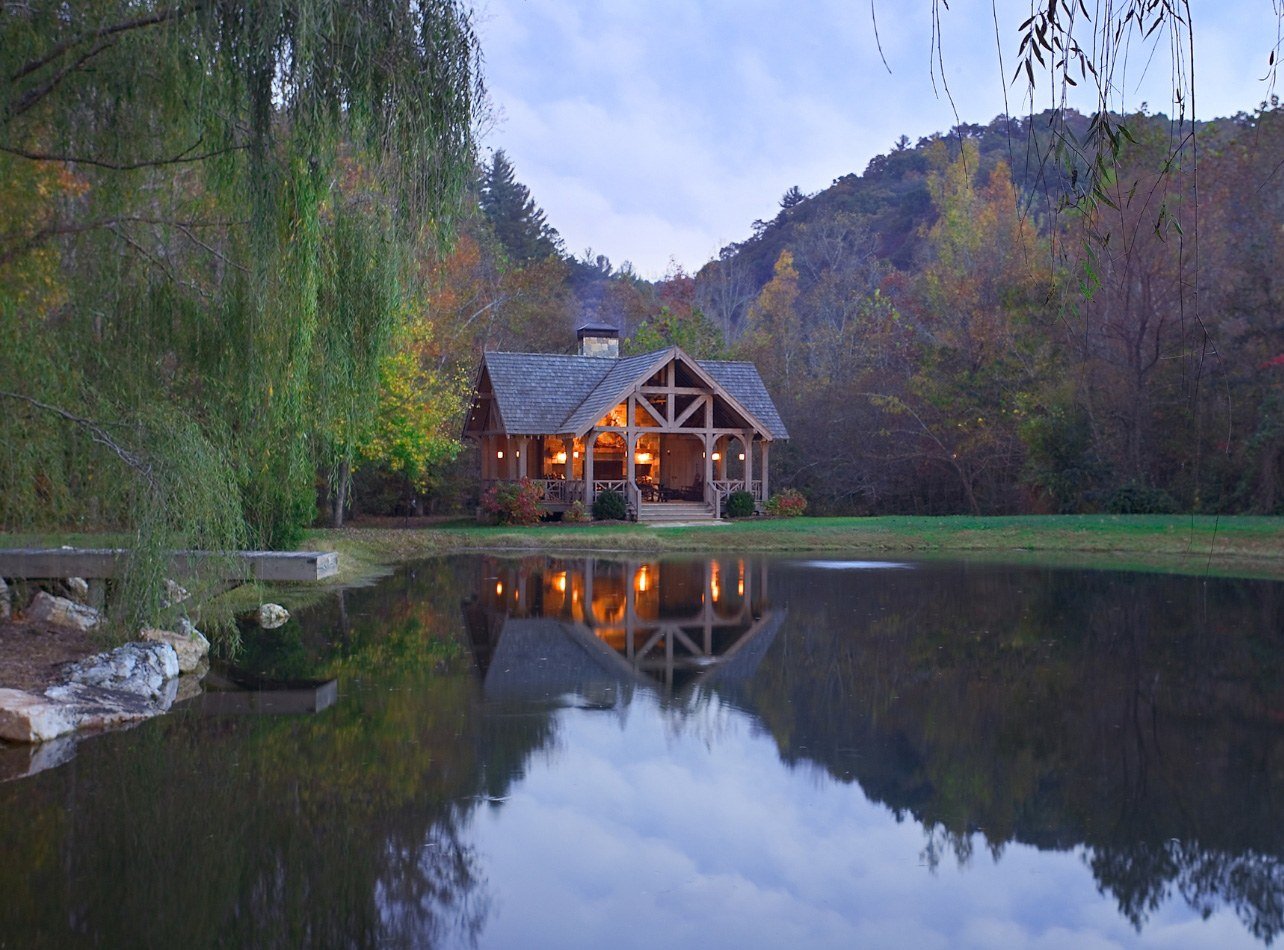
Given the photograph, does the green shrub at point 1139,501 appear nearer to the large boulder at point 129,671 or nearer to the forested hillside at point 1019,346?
the forested hillside at point 1019,346

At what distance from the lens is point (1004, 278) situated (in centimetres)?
3145

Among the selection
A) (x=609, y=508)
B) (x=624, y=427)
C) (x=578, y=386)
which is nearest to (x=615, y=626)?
(x=609, y=508)

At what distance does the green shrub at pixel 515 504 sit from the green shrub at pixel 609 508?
1465 mm

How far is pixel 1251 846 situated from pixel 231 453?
319 inches

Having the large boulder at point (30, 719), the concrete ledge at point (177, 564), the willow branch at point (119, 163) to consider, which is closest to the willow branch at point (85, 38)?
the willow branch at point (119, 163)

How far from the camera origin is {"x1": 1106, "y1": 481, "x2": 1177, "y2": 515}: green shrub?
27.1m


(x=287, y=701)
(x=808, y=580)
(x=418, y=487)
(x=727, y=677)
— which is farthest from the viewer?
(x=418, y=487)

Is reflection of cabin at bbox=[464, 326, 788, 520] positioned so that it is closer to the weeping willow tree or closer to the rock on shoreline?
the rock on shoreline

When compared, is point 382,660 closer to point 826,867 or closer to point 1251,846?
point 826,867

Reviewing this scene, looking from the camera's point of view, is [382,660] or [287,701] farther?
[382,660]

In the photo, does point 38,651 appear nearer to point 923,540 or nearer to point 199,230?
point 199,230

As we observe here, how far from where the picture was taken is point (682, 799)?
7371 mm

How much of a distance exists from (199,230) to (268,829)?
5.22 meters

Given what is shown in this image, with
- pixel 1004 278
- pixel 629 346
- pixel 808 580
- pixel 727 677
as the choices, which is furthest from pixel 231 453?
pixel 629 346
